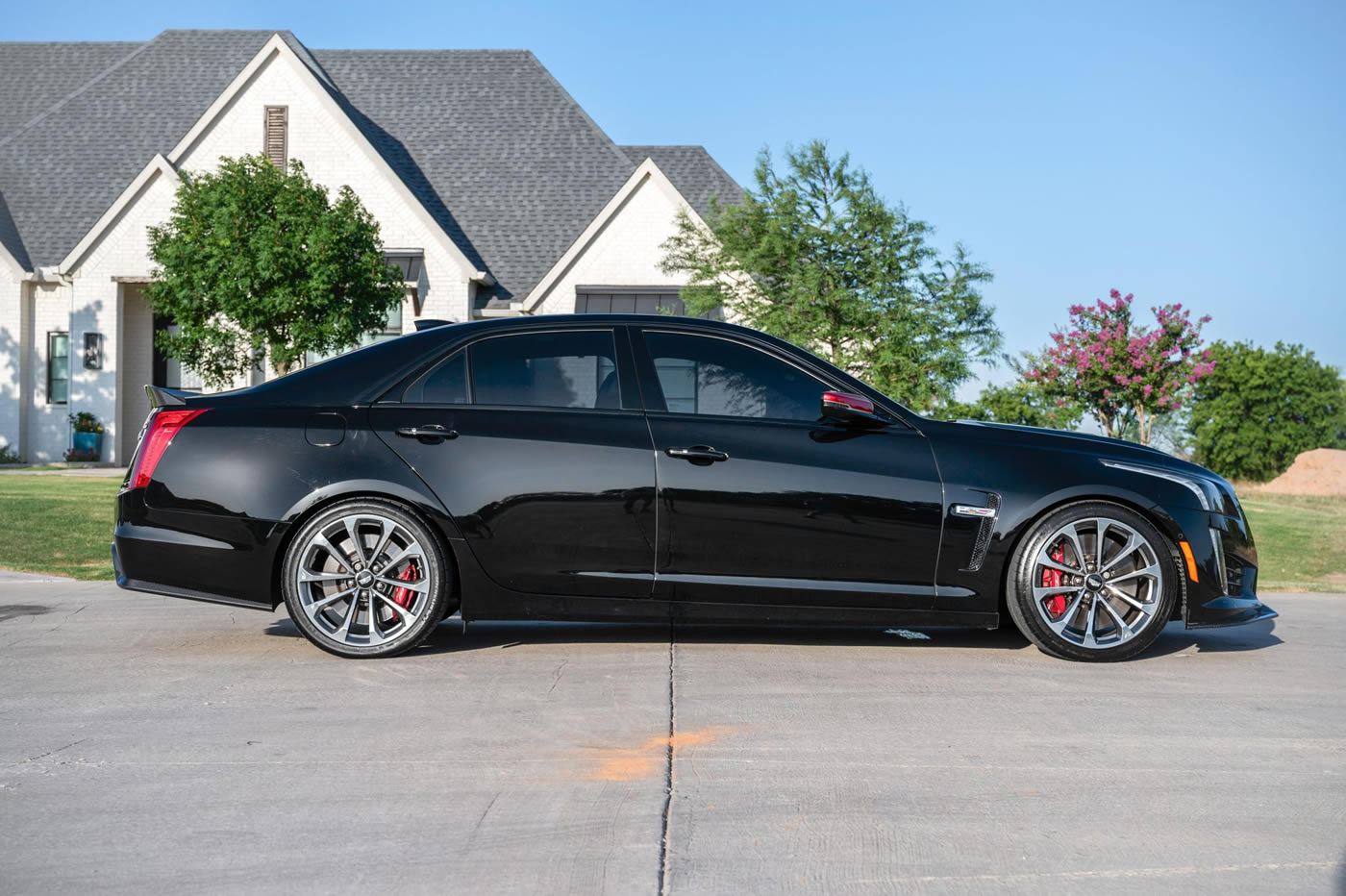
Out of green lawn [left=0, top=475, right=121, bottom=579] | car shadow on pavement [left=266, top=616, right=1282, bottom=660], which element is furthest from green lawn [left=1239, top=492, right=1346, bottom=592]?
green lawn [left=0, top=475, right=121, bottom=579]

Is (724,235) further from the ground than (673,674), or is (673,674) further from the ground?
(724,235)

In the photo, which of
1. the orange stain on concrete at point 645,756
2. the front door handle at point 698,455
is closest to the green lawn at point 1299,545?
the front door handle at point 698,455

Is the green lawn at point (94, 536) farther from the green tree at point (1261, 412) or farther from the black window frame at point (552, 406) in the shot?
the green tree at point (1261, 412)

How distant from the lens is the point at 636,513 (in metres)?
5.73

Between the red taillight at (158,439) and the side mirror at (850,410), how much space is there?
115 inches

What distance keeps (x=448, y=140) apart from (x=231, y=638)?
89.8 feet

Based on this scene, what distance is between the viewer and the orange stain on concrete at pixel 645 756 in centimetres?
403

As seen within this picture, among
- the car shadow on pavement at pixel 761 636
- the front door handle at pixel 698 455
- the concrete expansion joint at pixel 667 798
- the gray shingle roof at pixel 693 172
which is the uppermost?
the gray shingle roof at pixel 693 172

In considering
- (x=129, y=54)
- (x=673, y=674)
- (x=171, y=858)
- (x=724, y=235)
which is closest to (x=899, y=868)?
(x=171, y=858)

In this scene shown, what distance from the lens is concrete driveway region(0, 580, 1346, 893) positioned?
322 centimetres

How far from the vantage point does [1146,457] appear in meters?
6.10

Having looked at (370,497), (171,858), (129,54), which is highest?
(129,54)

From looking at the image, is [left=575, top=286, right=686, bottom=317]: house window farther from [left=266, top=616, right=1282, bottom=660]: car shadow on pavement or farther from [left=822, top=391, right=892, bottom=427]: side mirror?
[left=822, top=391, right=892, bottom=427]: side mirror

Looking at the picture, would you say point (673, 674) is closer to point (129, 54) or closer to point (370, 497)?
point (370, 497)
